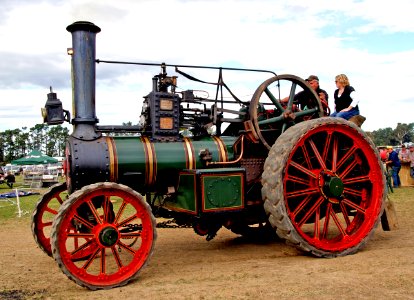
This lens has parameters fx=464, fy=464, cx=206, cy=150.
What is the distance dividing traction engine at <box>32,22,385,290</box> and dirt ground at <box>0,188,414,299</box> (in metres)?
0.24

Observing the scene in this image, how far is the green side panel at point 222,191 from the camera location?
4.85 meters

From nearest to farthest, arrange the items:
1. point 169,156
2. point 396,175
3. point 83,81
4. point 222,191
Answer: point 83,81
point 222,191
point 169,156
point 396,175

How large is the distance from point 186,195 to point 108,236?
108 centimetres

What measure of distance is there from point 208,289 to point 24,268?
234 cm

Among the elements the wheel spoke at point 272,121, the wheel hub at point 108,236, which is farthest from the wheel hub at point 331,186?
the wheel hub at point 108,236

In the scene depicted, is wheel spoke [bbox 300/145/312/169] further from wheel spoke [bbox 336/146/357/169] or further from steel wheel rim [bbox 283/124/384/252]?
wheel spoke [bbox 336/146/357/169]

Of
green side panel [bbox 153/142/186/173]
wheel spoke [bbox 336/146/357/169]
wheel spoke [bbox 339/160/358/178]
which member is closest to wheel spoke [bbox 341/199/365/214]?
wheel spoke [bbox 339/160/358/178]

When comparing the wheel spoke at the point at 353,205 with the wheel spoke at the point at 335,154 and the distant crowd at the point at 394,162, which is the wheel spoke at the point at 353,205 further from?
the distant crowd at the point at 394,162

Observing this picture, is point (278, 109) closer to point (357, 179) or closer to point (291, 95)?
point (291, 95)

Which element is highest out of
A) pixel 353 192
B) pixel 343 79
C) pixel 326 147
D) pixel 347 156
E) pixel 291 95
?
pixel 343 79

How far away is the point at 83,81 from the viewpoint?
484cm

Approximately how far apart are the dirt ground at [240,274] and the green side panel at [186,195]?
64 centimetres

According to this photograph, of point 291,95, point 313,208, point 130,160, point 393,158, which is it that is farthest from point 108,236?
point 393,158

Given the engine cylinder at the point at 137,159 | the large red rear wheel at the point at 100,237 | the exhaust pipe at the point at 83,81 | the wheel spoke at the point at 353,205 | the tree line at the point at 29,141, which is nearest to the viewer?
the large red rear wheel at the point at 100,237
